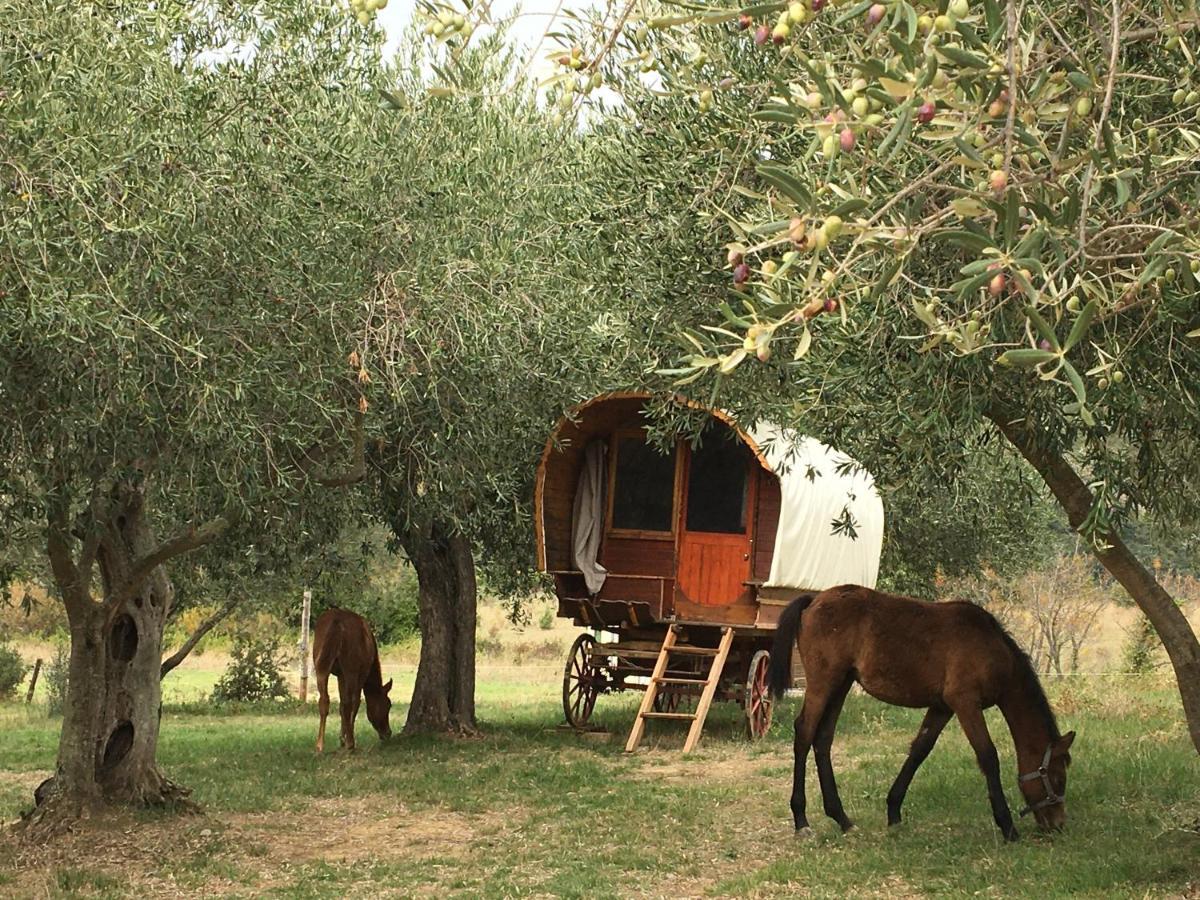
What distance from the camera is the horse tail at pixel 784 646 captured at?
10617 millimetres

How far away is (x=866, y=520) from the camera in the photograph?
63.5 ft

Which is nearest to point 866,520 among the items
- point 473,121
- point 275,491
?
point 473,121

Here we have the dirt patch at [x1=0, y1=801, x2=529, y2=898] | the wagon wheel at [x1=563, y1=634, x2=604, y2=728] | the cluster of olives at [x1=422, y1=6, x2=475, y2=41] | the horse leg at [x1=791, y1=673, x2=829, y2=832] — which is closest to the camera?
the cluster of olives at [x1=422, y1=6, x2=475, y2=41]

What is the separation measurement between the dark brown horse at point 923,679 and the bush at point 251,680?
57.7ft

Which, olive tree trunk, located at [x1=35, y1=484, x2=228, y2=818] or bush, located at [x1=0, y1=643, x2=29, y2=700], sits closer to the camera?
olive tree trunk, located at [x1=35, y1=484, x2=228, y2=818]

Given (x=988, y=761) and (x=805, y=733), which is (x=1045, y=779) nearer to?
(x=988, y=761)

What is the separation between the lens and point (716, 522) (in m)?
18.0

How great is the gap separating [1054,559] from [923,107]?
85.3 feet

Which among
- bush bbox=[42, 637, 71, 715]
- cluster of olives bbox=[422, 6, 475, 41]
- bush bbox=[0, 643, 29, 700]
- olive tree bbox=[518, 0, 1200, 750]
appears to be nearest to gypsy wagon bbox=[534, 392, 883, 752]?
olive tree bbox=[518, 0, 1200, 750]

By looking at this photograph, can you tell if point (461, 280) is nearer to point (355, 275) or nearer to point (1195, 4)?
point (355, 275)

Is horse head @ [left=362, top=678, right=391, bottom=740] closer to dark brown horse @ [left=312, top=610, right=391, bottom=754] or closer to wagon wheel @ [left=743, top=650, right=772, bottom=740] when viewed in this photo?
dark brown horse @ [left=312, top=610, right=391, bottom=754]

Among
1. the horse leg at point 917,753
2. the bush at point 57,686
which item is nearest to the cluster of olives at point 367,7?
the horse leg at point 917,753

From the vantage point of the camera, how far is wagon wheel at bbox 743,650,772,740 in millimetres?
17469

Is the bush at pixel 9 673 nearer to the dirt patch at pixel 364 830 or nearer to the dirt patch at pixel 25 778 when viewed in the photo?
the dirt patch at pixel 25 778
